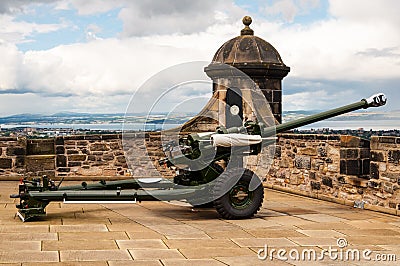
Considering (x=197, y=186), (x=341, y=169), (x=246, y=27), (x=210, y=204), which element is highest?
(x=246, y=27)

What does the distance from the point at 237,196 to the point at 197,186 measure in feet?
1.76

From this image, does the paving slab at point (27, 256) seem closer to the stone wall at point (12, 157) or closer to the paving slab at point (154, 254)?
the paving slab at point (154, 254)

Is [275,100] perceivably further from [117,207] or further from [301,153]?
[117,207]

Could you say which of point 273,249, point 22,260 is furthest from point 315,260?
point 22,260

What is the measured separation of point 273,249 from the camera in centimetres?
657

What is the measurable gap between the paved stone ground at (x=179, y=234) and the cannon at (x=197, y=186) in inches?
9.4

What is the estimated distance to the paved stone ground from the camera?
607cm

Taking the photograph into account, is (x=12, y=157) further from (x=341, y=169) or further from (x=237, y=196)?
(x=341, y=169)

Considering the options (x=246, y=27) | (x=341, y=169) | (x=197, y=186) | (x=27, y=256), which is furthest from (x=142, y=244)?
(x=246, y=27)

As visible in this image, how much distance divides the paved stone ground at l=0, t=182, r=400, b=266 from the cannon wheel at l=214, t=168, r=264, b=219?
147 millimetres

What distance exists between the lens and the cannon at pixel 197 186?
26.6 ft

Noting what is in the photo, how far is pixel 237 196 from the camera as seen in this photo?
8.35 meters

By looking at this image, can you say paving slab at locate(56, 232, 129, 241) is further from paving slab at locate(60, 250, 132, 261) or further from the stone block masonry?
the stone block masonry

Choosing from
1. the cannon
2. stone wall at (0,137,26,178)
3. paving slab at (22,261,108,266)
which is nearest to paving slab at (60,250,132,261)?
paving slab at (22,261,108,266)
